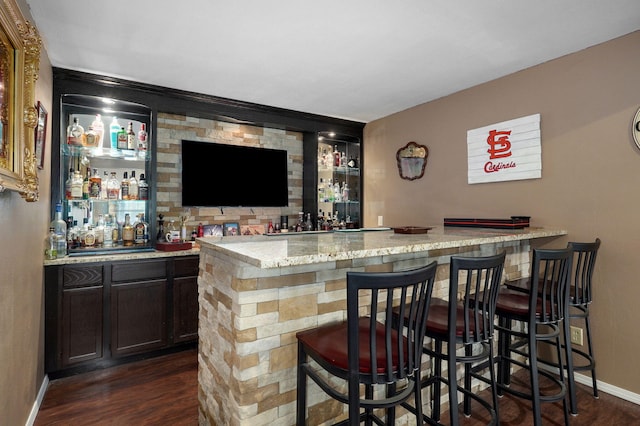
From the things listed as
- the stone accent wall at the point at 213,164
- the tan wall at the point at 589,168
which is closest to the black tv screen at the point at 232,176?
the stone accent wall at the point at 213,164


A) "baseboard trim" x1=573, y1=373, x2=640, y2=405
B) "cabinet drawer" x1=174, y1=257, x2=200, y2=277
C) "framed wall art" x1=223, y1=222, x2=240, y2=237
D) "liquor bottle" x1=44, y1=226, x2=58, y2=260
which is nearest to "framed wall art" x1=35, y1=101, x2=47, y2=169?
"liquor bottle" x1=44, y1=226, x2=58, y2=260

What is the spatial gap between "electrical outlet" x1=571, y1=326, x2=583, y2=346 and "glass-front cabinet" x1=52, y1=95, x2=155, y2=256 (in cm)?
356

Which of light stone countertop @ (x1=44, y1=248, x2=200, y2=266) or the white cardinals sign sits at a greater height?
the white cardinals sign

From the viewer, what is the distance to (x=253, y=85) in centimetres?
317

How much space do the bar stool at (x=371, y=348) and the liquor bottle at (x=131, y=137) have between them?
8.57 ft

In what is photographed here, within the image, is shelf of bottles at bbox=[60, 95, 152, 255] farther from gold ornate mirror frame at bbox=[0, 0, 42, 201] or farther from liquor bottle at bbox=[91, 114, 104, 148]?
gold ornate mirror frame at bbox=[0, 0, 42, 201]

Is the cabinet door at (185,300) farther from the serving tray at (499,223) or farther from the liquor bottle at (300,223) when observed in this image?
the serving tray at (499,223)

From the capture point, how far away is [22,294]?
6.31ft

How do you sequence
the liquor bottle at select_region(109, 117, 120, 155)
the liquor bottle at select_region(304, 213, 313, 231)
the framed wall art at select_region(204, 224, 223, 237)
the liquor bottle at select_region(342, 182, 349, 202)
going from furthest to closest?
the liquor bottle at select_region(342, 182, 349, 202)
the liquor bottle at select_region(304, 213, 313, 231)
the framed wall art at select_region(204, 224, 223, 237)
the liquor bottle at select_region(109, 117, 120, 155)

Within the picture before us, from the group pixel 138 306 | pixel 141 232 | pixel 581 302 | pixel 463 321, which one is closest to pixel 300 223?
pixel 141 232

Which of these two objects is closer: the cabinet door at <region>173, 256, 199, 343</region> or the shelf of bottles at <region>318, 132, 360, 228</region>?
the cabinet door at <region>173, 256, 199, 343</region>

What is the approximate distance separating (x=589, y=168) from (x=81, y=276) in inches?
154

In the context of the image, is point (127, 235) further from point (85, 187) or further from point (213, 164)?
point (213, 164)

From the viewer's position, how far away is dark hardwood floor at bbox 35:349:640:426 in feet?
6.92
